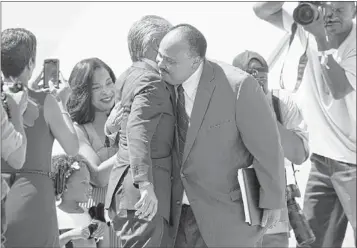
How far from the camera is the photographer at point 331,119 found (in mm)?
5234

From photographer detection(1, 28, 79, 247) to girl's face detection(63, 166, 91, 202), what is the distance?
0.75m

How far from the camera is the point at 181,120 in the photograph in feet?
13.7

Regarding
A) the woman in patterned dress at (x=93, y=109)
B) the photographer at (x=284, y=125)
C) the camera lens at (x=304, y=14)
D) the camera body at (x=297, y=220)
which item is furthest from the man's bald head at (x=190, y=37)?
the woman in patterned dress at (x=93, y=109)

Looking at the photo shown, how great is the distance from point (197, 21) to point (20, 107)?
2888mm

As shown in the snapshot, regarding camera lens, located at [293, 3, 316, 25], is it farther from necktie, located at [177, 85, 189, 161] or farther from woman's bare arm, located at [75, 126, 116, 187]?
woman's bare arm, located at [75, 126, 116, 187]

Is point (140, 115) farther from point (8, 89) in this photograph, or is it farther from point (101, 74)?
point (101, 74)

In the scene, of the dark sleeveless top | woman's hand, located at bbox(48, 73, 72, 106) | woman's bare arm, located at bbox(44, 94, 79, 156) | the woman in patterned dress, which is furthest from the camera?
the woman in patterned dress

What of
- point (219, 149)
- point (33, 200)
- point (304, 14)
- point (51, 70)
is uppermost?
point (304, 14)

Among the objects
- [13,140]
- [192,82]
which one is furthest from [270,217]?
[13,140]

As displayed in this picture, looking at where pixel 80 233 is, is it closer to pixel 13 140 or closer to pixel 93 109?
pixel 93 109

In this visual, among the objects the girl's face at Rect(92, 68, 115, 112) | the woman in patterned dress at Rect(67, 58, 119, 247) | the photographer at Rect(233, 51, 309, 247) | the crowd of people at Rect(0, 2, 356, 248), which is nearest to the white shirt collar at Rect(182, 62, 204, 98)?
the crowd of people at Rect(0, 2, 356, 248)

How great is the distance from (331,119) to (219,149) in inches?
59.1

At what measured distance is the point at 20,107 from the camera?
418 cm

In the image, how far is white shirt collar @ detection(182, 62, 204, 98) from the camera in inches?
164
